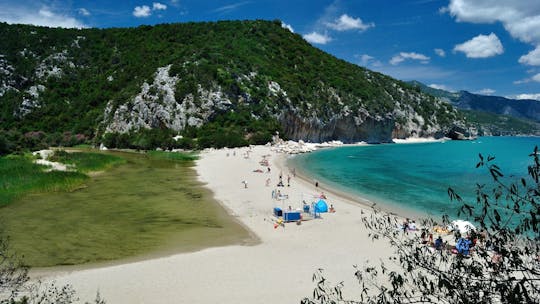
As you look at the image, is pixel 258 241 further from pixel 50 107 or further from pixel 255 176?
pixel 50 107

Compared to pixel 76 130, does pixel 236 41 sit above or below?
above

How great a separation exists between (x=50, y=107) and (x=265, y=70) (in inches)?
2575

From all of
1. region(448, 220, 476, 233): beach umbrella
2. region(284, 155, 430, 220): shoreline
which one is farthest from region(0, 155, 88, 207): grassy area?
region(448, 220, 476, 233): beach umbrella

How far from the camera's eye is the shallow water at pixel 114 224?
18.5m

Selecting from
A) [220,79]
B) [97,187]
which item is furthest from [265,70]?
[97,187]

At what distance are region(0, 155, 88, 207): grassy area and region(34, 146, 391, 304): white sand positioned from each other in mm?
18528

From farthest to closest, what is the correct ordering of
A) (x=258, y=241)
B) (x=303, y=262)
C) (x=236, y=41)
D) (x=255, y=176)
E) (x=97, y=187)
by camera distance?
(x=236, y=41) < (x=255, y=176) < (x=97, y=187) < (x=258, y=241) < (x=303, y=262)

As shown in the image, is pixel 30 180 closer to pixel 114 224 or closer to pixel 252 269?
pixel 114 224

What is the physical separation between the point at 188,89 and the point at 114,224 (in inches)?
3002

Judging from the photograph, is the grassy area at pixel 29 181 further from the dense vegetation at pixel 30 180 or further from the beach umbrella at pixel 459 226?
the beach umbrella at pixel 459 226

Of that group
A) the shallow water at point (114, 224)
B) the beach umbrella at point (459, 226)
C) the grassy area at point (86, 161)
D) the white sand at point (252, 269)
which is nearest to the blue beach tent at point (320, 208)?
the white sand at point (252, 269)

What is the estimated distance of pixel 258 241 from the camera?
20391 mm

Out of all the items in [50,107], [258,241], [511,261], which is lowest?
[258,241]

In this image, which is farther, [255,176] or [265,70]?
[265,70]
